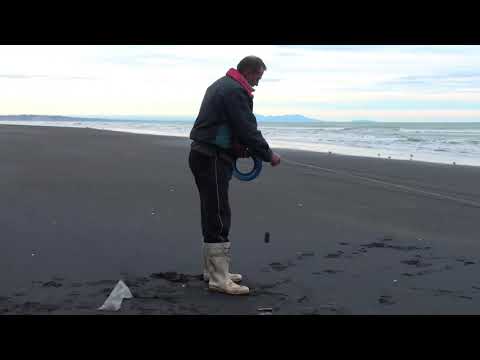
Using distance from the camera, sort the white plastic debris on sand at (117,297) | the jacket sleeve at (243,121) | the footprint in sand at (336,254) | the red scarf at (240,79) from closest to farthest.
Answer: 1. the white plastic debris on sand at (117,297)
2. the jacket sleeve at (243,121)
3. the red scarf at (240,79)
4. the footprint in sand at (336,254)

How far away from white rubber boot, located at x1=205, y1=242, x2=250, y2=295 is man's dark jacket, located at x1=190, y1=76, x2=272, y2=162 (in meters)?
0.76

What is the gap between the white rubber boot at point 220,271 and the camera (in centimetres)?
432

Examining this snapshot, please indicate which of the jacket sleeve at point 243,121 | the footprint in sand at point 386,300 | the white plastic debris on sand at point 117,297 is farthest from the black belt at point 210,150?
the footprint in sand at point 386,300

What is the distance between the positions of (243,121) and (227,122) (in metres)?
0.16

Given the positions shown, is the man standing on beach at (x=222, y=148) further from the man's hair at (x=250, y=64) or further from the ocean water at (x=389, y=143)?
the ocean water at (x=389, y=143)

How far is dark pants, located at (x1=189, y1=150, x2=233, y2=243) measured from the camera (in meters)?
4.45

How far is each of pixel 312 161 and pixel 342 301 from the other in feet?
33.6

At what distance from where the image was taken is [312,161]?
46.8ft

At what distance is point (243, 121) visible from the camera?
4277mm

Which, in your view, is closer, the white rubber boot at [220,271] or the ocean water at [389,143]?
the white rubber boot at [220,271]

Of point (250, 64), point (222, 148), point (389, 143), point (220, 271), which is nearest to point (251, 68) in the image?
point (250, 64)

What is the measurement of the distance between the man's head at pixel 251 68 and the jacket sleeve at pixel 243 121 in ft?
0.76
